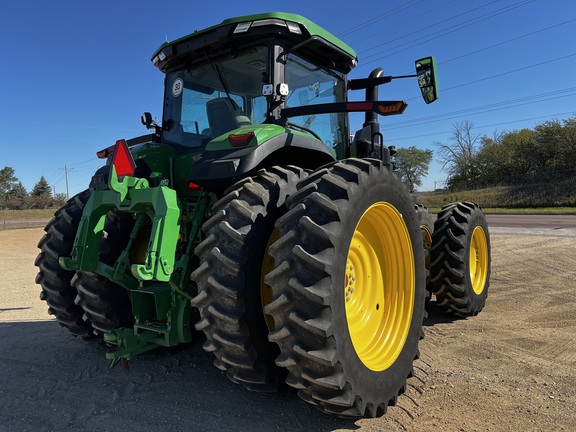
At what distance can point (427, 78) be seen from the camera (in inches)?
132

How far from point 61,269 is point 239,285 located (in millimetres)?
2190

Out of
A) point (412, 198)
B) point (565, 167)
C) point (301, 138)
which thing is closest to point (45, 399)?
point (301, 138)

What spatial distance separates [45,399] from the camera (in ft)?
9.81

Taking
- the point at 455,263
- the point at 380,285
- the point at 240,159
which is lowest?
the point at 455,263

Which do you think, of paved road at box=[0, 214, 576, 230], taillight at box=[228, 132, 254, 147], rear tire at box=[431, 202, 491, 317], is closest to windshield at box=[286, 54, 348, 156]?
taillight at box=[228, 132, 254, 147]

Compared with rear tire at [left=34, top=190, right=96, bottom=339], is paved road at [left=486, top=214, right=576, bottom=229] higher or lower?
lower

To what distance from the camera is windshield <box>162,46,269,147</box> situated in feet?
11.0

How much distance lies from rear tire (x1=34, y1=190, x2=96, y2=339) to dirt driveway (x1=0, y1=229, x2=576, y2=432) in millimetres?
437

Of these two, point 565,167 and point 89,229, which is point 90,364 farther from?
point 565,167

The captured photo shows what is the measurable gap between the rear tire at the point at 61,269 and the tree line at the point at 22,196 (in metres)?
53.6

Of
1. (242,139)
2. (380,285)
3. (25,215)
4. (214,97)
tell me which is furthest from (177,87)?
(25,215)

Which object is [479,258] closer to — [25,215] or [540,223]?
[540,223]

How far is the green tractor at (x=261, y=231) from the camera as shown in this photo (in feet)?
7.12

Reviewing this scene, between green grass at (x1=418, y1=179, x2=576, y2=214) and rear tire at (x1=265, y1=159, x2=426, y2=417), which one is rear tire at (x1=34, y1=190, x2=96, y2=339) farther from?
green grass at (x1=418, y1=179, x2=576, y2=214)
